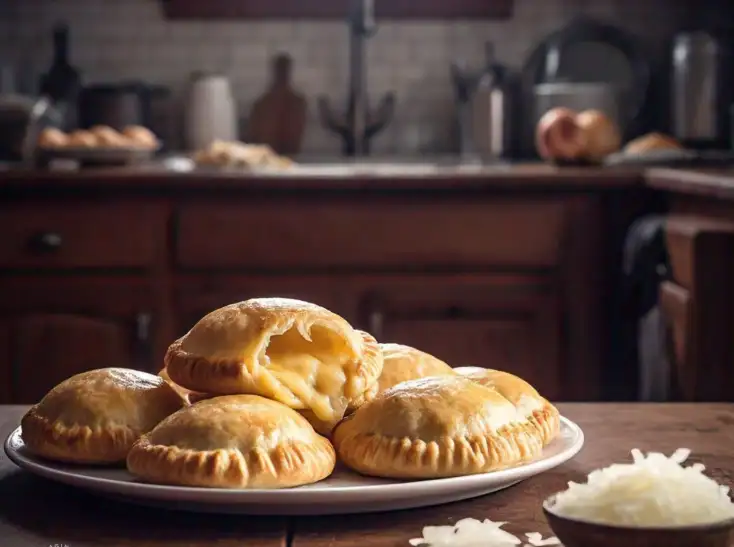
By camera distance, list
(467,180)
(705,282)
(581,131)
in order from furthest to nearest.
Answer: (581,131) < (467,180) < (705,282)

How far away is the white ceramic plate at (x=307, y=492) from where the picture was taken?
2.24ft

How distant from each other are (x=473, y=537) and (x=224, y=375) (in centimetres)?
18

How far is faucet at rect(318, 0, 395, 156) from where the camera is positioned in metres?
3.34

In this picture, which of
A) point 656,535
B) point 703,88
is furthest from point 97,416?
point 703,88

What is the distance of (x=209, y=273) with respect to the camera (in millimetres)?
2668

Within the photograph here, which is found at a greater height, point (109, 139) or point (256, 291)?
point (109, 139)

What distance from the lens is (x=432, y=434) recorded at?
0.73 meters

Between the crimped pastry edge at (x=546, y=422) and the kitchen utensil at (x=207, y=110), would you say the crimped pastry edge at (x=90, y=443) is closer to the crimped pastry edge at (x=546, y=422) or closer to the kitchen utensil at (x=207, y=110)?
the crimped pastry edge at (x=546, y=422)

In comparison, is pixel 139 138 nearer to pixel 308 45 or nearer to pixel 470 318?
pixel 308 45

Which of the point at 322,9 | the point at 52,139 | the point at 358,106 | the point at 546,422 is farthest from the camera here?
the point at 322,9

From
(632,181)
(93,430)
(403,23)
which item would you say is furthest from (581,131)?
(93,430)

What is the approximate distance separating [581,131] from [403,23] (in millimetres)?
860

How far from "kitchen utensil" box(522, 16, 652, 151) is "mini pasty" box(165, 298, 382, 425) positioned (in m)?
2.77

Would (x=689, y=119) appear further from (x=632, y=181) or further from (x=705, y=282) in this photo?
(x=705, y=282)
